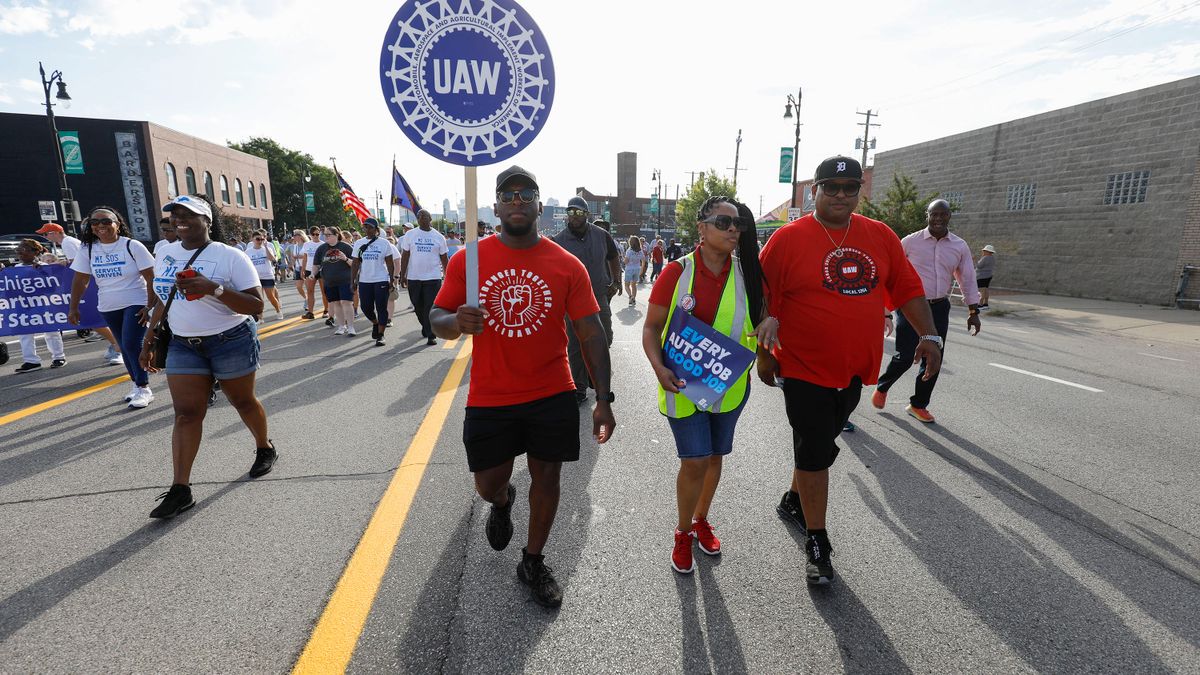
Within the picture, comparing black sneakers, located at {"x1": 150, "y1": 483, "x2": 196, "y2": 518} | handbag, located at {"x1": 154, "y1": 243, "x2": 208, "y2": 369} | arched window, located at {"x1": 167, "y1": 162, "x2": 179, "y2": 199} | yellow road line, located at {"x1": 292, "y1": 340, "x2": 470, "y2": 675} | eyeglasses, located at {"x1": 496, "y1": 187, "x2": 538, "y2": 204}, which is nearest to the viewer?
yellow road line, located at {"x1": 292, "y1": 340, "x2": 470, "y2": 675}

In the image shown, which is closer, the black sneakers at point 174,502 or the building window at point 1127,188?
the black sneakers at point 174,502

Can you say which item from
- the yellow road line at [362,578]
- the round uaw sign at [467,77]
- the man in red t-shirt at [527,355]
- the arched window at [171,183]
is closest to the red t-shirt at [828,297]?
the man in red t-shirt at [527,355]

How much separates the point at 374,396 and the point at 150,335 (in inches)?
90.7

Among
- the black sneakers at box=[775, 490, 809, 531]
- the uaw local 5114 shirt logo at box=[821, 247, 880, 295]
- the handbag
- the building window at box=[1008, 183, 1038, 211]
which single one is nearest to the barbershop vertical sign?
the handbag

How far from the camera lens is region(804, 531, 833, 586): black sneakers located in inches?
102

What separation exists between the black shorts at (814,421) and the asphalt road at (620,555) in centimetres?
54

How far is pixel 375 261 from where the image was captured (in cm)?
863

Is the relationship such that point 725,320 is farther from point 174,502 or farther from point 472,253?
point 174,502

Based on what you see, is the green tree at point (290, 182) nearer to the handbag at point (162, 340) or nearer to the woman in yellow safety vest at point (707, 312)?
the handbag at point (162, 340)

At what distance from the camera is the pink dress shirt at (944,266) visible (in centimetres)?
505

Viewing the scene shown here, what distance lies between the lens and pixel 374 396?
5711 millimetres

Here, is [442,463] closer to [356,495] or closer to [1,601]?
[356,495]

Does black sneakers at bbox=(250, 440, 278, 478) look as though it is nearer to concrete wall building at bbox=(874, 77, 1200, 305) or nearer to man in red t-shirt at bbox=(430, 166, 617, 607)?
man in red t-shirt at bbox=(430, 166, 617, 607)

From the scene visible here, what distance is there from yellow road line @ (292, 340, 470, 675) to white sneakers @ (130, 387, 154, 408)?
9.86ft
